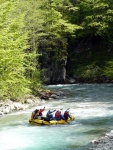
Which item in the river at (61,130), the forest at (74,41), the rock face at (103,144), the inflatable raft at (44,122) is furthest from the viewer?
the forest at (74,41)

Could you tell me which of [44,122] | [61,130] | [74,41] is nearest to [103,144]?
[61,130]

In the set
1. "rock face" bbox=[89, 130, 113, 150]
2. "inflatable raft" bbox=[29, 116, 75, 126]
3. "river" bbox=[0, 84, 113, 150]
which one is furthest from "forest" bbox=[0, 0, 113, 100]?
"rock face" bbox=[89, 130, 113, 150]

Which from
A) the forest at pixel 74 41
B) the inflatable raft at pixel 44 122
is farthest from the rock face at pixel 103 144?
the forest at pixel 74 41

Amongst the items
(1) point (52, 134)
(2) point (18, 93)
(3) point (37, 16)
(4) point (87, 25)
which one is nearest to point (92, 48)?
(4) point (87, 25)

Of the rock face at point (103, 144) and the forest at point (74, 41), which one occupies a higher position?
the forest at point (74, 41)

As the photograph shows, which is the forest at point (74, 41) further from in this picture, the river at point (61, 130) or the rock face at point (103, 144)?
the rock face at point (103, 144)

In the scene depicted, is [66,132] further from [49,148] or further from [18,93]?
[18,93]

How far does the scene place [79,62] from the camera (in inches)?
1607

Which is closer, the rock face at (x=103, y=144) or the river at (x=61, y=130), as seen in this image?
the rock face at (x=103, y=144)

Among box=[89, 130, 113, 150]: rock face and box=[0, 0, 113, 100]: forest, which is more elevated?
box=[0, 0, 113, 100]: forest

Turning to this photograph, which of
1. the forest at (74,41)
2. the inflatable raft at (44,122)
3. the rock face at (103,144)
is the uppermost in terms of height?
the forest at (74,41)

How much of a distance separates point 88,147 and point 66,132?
2.93 metres

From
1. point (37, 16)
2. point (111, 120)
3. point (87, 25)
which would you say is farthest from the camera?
point (87, 25)

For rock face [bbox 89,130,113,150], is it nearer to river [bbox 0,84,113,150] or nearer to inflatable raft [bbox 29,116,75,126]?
river [bbox 0,84,113,150]
